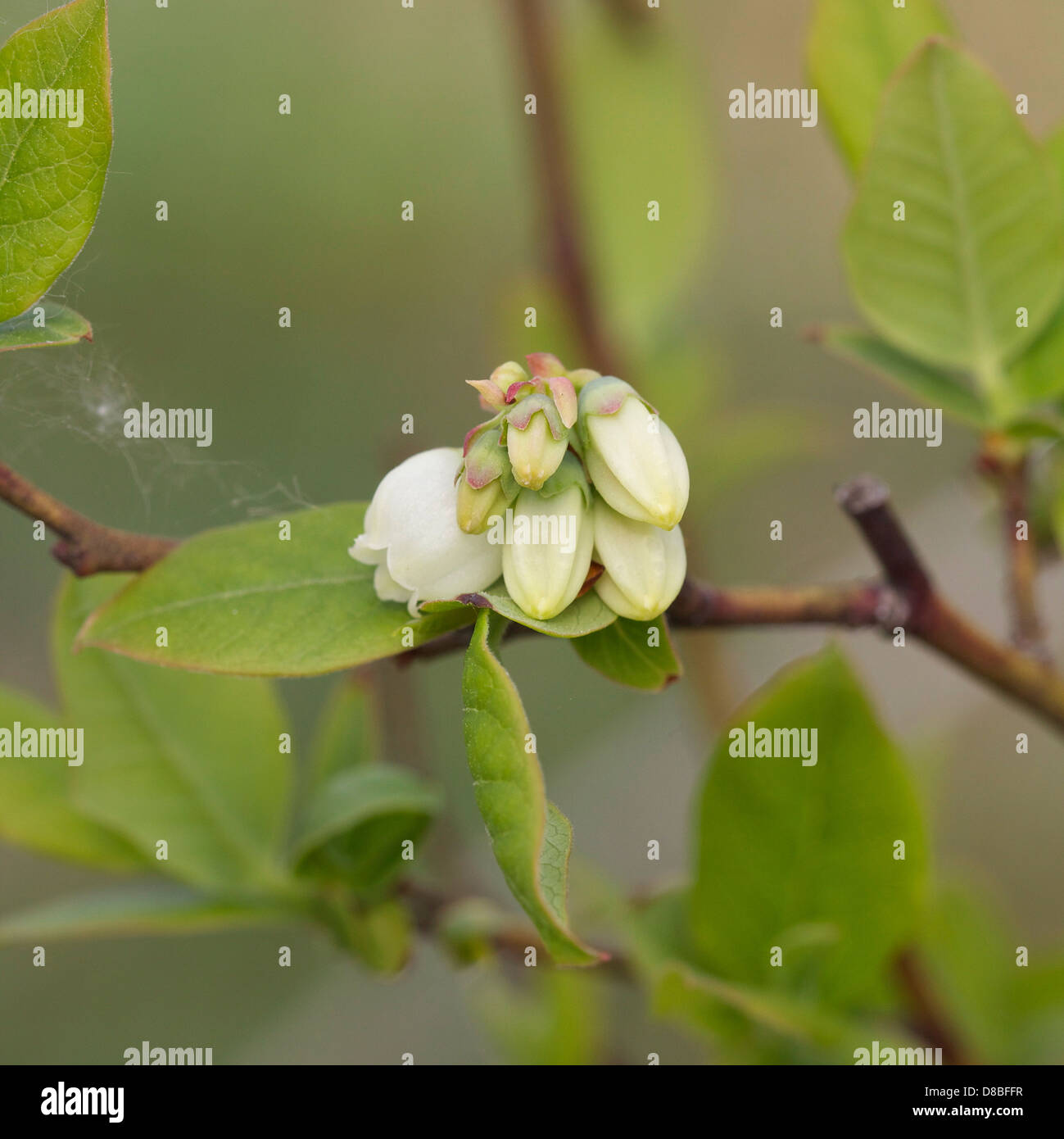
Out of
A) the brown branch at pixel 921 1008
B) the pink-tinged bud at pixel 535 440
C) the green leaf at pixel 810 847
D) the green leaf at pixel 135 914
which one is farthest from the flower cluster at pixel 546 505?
the brown branch at pixel 921 1008

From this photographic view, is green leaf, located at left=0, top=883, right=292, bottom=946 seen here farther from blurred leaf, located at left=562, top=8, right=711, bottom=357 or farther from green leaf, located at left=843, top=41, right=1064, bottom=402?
blurred leaf, located at left=562, top=8, right=711, bottom=357

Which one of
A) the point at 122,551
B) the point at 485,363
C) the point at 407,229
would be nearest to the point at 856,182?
the point at 122,551

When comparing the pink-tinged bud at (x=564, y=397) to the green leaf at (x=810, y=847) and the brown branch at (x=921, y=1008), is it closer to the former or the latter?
the green leaf at (x=810, y=847)

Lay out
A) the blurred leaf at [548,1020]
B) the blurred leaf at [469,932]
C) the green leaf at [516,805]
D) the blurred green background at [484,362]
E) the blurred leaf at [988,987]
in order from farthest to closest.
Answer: the blurred green background at [484,362] → the blurred leaf at [548,1020] → the blurred leaf at [988,987] → the blurred leaf at [469,932] → the green leaf at [516,805]

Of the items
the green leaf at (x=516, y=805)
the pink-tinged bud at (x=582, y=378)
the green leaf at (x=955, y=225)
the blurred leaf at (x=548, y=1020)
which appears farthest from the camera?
the blurred leaf at (x=548, y=1020)

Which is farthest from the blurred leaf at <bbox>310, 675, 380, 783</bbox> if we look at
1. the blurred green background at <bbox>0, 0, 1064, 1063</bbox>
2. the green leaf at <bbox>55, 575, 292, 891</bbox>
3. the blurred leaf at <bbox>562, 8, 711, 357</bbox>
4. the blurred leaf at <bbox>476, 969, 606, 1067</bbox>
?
the blurred leaf at <bbox>562, 8, 711, 357</bbox>

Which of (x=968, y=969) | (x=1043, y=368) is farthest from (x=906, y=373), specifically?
(x=968, y=969)

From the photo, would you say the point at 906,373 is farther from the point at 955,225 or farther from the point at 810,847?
the point at 810,847
